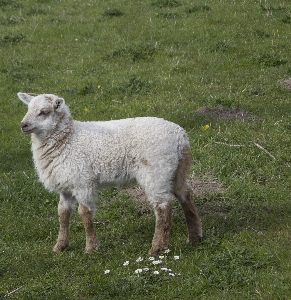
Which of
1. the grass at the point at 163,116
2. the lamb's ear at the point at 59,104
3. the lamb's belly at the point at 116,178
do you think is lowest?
the grass at the point at 163,116

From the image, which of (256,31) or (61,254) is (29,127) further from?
(256,31)

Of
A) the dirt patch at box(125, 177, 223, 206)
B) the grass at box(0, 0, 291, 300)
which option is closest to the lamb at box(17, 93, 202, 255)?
the grass at box(0, 0, 291, 300)

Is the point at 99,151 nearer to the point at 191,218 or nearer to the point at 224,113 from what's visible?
the point at 191,218

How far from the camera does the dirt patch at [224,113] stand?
10.5m

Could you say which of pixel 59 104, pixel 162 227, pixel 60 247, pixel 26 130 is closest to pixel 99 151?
pixel 59 104

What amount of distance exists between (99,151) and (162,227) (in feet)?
3.57

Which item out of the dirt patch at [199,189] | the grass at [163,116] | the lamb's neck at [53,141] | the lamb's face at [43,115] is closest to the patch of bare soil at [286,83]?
the grass at [163,116]

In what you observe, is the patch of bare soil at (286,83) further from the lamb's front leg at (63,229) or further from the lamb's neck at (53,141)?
the lamb's front leg at (63,229)

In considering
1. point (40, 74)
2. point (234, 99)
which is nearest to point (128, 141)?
point (234, 99)

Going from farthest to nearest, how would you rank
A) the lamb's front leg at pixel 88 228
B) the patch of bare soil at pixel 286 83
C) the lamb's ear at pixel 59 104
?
the patch of bare soil at pixel 286 83
the lamb's ear at pixel 59 104
the lamb's front leg at pixel 88 228

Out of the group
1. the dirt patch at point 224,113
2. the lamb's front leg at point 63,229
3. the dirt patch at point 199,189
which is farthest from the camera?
the dirt patch at point 224,113

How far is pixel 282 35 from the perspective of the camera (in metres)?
14.3

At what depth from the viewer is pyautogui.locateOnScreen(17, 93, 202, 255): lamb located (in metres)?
6.97

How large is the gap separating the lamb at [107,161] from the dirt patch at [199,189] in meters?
1.12
